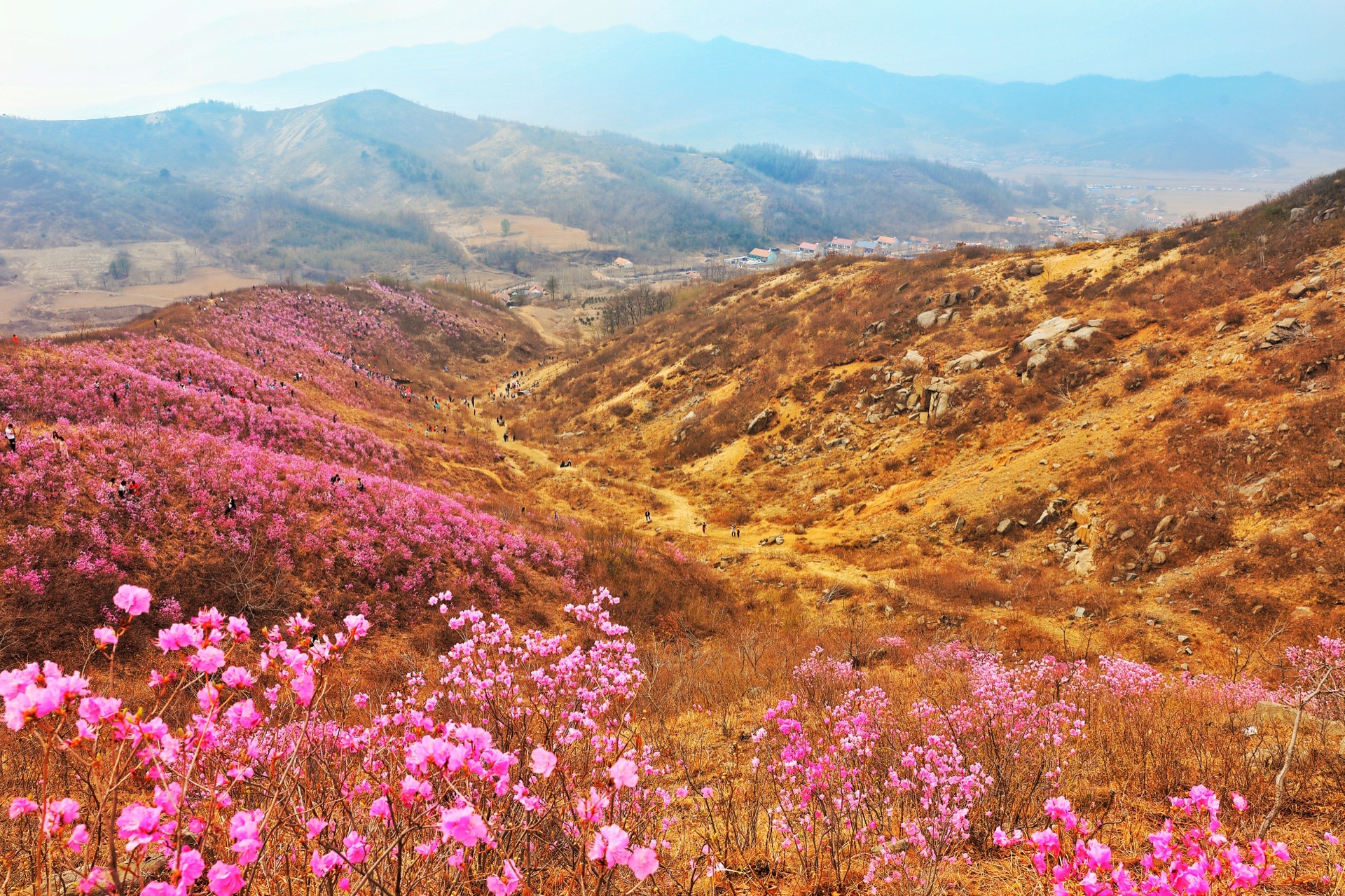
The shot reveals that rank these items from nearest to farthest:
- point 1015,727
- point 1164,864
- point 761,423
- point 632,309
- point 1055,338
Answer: point 1164,864 < point 1015,727 < point 1055,338 < point 761,423 < point 632,309

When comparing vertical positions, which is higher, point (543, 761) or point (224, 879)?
point (543, 761)

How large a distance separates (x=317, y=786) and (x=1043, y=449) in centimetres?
2212

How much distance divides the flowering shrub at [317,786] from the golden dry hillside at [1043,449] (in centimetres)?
1132

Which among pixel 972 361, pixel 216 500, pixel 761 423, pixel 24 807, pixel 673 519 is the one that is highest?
pixel 972 361

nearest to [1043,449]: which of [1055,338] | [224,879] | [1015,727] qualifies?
[1055,338]

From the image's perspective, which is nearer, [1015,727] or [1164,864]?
[1164,864]

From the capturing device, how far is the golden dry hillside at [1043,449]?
1315 cm

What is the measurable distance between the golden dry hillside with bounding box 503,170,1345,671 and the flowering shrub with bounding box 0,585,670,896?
37.1 feet

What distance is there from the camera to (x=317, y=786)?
402 centimetres

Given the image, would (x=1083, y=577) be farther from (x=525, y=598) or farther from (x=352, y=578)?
(x=352, y=578)

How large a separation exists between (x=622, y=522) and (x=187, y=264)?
236 metres

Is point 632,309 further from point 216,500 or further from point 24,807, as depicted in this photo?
point 24,807

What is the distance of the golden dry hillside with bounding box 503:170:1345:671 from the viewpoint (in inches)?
518

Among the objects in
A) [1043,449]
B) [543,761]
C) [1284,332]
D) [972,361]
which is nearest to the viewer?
[543,761]
